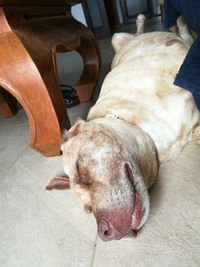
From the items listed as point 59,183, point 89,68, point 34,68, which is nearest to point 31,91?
point 34,68

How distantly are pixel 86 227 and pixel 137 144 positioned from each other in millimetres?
295

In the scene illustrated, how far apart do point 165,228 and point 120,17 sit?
5354mm

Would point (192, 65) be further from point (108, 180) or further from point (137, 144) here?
point (108, 180)

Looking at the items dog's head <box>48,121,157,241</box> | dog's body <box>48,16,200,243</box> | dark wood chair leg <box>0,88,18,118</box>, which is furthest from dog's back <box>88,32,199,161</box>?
dark wood chair leg <box>0,88,18,118</box>

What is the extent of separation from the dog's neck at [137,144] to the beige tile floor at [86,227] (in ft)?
0.24

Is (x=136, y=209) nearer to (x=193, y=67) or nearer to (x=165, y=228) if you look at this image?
(x=165, y=228)

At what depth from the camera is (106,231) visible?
0.61m

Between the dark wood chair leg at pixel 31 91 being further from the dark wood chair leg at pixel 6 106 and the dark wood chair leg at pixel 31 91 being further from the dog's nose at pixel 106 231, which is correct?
the dark wood chair leg at pixel 6 106

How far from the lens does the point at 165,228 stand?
2.40ft

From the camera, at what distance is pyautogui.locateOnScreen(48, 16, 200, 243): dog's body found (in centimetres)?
66

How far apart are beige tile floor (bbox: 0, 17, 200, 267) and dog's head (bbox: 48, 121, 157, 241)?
0.26 ft

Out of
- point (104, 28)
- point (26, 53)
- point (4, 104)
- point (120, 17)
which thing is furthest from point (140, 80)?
point (120, 17)

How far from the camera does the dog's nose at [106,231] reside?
61cm

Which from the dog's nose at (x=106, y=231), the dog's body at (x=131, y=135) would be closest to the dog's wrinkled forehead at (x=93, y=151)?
the dog's body at (x=131, y=135)
